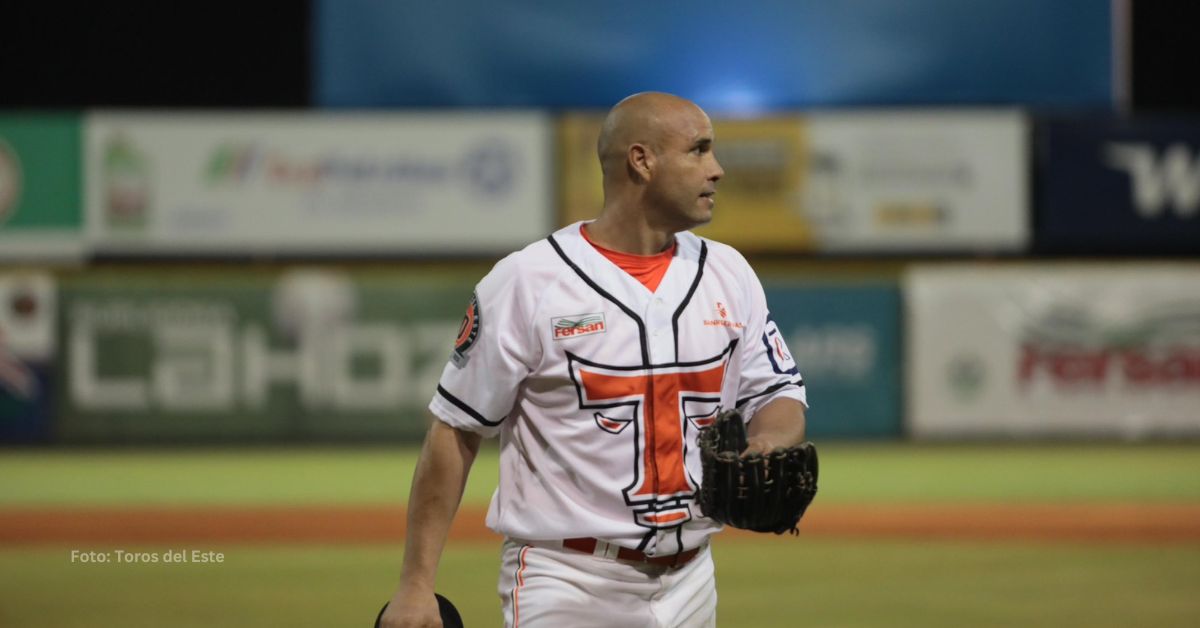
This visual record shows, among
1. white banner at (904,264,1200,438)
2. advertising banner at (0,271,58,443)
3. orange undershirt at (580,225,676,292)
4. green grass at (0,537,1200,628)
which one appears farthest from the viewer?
white banner at (904,264,1200,438)

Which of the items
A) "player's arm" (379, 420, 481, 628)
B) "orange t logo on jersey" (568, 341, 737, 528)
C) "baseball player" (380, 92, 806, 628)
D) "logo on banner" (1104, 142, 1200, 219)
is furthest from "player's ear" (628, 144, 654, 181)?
"logo on banner" (1104, 142, 1200, 219)

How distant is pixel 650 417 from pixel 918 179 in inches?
556

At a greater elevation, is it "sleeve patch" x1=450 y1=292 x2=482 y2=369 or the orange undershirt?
the orange undershirt

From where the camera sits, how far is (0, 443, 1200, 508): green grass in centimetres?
1176

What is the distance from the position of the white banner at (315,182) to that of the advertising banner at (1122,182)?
5421 millimetres

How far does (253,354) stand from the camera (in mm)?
16094

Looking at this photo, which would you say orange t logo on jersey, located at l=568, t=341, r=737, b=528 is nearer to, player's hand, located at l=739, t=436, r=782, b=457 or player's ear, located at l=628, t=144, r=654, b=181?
player's hand, located at l=739, t=436, r=782, b=457

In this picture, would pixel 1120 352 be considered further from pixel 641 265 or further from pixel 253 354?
pixel 641 265

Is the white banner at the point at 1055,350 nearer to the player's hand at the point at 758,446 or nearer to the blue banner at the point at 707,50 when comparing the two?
the blue banner at the point at 707,50

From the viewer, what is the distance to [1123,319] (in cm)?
1617

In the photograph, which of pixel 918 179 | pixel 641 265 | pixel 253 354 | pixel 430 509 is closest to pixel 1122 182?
pixel 918 179

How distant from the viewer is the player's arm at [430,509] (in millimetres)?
3502

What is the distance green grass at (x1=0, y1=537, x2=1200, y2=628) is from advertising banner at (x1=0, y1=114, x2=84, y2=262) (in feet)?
27.1

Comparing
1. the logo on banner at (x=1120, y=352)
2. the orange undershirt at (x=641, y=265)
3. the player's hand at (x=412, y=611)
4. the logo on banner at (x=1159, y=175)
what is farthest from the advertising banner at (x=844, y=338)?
the player's hand at (x=412, y=611)
